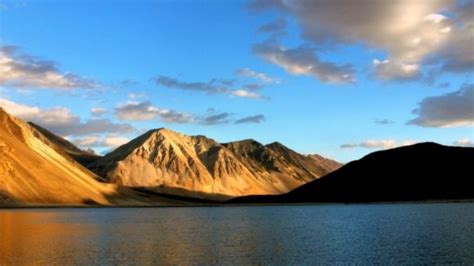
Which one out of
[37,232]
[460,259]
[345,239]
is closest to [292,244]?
[345,239]

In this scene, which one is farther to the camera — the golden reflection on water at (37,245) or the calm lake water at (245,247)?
the golden reflection on water at (37,245)

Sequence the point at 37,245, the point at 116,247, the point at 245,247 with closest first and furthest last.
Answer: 1. the point at 245,247
2. the point at 116,247
3. the point at 37,245

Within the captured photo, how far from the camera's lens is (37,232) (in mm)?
79750

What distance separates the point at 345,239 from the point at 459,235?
13229 millimetres

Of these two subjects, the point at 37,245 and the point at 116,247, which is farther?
the point at 37,245

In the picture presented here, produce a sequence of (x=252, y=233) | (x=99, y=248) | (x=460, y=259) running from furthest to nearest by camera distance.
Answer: (x=252, y=233) → (x=99, y=248) → (x=460, y=259)

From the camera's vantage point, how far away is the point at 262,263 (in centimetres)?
4800

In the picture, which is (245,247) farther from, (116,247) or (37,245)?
(37,245)

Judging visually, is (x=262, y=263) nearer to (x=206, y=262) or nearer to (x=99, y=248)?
(x=206, y=262)

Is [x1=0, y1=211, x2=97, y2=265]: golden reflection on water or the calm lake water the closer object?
the calm lake water

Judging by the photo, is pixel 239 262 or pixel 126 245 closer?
pixel 239 262

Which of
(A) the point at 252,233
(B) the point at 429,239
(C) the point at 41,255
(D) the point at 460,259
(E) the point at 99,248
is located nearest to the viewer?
(D) the point at 460,259

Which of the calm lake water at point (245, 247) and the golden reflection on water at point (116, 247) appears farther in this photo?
the golden reflection on water at point (116, 247)

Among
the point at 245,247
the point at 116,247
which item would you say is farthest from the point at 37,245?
the point at 245,247
